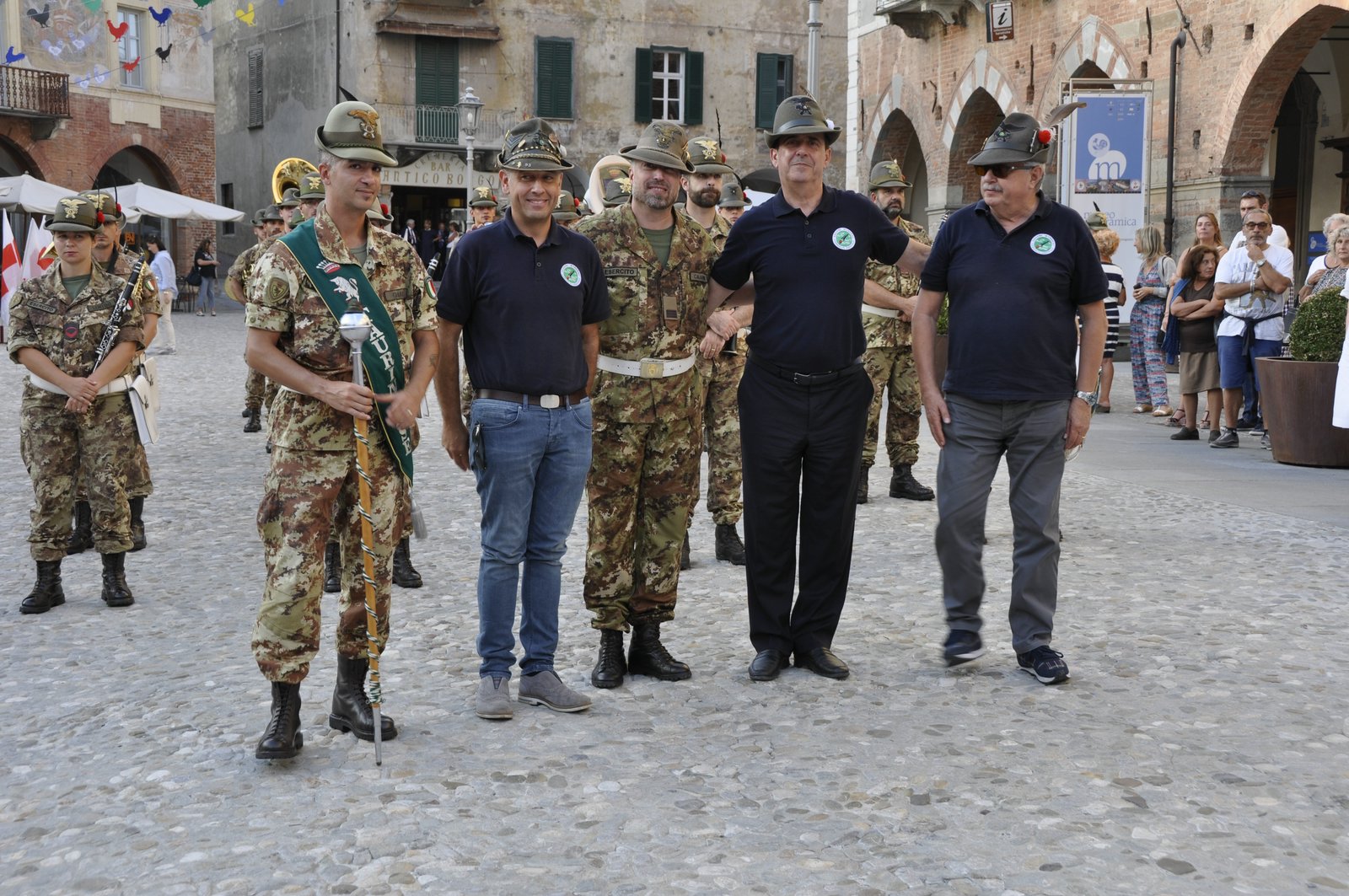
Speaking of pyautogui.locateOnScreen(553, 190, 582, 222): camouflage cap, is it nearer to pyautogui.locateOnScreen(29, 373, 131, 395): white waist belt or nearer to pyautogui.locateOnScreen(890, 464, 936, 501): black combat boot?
pyautogui.locateOnScreen(890, 464, 936, 501): black combat boot

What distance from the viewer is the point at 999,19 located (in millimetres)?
25828

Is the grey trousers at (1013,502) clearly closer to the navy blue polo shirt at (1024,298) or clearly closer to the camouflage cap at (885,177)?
the navy blue polo shirt at (1024,298)

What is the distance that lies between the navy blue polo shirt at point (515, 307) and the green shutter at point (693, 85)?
3611 cm

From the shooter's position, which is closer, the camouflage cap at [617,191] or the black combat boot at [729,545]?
the black combat boot at [729,545]

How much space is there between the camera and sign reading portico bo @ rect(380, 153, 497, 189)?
3894 cm

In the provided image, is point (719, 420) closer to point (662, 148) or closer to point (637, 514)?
point (637, 514)

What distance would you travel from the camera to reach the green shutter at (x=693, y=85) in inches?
1596

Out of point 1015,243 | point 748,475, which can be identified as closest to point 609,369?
point 748,475

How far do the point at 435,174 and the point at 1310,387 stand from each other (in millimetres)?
30355

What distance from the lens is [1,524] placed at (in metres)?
9.51

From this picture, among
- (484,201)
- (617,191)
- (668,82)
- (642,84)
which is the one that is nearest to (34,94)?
(642,84)

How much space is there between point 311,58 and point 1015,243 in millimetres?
36909

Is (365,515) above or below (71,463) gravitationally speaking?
above

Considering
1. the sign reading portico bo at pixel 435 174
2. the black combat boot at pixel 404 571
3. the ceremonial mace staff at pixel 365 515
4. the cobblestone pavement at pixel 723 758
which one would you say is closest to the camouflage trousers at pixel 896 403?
the cobblestone pavement at pixel 723 758
